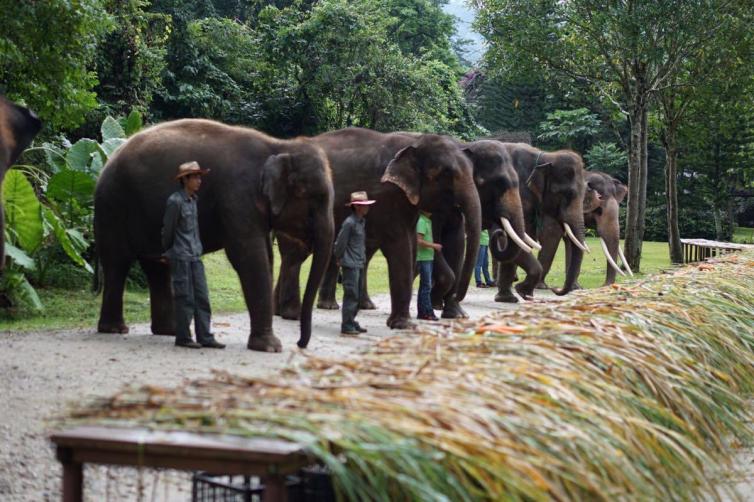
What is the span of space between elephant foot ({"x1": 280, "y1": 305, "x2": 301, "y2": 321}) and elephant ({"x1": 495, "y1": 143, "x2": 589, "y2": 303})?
492 centimetres

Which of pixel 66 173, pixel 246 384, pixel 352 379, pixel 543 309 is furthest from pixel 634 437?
pixel 66 173

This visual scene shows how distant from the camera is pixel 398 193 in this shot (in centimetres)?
1390

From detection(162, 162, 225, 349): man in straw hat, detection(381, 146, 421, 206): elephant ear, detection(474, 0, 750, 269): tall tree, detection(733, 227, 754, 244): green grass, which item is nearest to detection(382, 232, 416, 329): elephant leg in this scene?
detection(381, 146, 421, 206): elephant ear

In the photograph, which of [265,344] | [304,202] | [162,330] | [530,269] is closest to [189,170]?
[304,202]

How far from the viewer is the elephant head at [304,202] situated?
10.9 metres

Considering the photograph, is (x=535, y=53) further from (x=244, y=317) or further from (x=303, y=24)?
(x=244, y=317)

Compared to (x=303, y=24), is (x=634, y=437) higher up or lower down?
lower down

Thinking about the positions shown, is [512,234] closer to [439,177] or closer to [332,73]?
[439,177]

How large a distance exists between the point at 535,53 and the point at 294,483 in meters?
24.8

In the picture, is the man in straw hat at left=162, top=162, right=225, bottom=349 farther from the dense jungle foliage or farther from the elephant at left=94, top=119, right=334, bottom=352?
the dense jungle foliage

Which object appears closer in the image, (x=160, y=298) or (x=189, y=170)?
(x=189, y=170)

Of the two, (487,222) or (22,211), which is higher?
(22,211)

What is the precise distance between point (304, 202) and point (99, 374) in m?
2.80

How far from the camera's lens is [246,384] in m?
3.95
